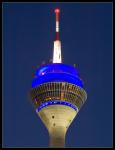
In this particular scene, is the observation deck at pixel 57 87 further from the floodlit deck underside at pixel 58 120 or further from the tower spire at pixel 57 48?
the tower spire at pixel 57 48

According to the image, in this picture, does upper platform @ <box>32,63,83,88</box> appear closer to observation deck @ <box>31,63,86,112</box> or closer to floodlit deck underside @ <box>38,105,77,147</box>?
observation deck @ <box>31,63,86,112</box>

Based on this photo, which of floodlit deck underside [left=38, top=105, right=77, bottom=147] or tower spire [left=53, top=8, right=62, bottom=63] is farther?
tower spire [left=53, top=8, right=62, bottom=63]

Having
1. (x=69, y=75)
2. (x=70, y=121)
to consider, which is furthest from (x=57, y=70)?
(x=70, y=121)

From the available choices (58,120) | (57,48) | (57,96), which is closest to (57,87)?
(57,96)

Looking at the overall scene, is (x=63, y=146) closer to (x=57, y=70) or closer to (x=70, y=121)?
(x=70, y=121)

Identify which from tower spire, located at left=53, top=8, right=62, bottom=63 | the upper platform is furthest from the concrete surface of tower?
tower spire, located at left=53, top=8, right=62, bottom=63

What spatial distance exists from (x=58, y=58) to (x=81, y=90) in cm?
1470

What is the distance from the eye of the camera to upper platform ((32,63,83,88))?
142 metres

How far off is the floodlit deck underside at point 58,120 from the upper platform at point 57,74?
280 inches

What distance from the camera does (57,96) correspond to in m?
144

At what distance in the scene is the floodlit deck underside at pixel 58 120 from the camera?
14150 centimetres

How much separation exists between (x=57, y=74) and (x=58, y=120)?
39.9 feet

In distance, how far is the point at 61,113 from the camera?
141000mm

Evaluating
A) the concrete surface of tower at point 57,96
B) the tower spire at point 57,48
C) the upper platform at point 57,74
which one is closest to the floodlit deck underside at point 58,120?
the concrete surface of tower at point 57,96
